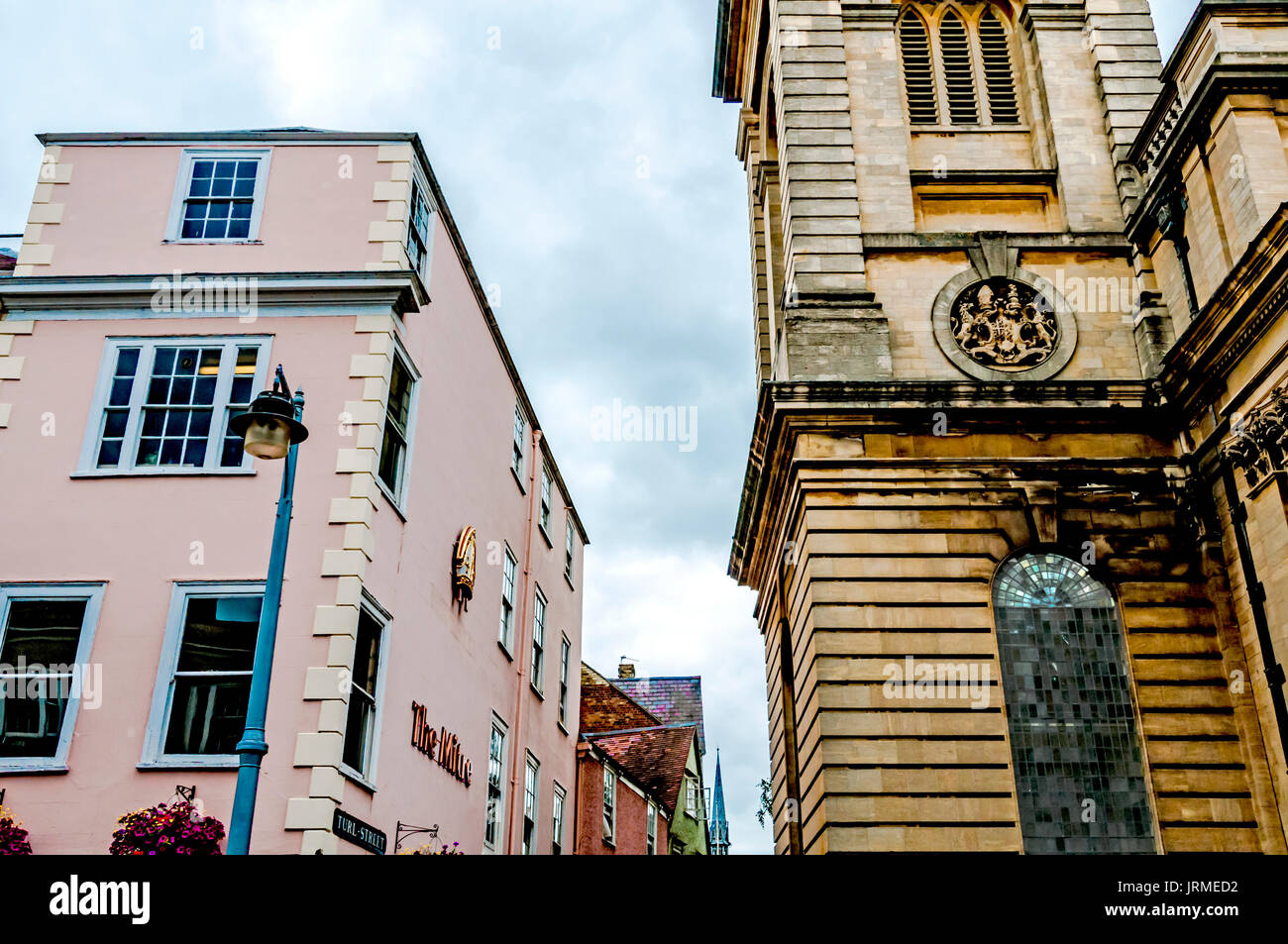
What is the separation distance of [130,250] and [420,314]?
172 inches

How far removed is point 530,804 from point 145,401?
40.9ft

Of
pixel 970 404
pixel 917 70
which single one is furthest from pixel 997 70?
pixel 970 404

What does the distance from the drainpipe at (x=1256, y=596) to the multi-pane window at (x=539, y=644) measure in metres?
14.3

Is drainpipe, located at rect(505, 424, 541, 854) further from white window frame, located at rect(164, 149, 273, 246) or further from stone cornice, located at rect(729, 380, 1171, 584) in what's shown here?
white window frame, located at rect(164, 149, 273, 246)

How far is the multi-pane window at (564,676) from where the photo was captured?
2720 cm

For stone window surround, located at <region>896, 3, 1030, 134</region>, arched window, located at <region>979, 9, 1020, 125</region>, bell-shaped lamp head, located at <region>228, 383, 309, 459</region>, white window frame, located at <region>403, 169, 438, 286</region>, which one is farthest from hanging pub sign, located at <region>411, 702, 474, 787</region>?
arched window, located at <region>979, 9, 1020, 125</region>

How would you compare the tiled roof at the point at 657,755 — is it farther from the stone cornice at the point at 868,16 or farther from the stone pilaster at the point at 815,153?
the stone cornice at the point at 868,16

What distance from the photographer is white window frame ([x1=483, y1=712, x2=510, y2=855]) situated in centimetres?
2009

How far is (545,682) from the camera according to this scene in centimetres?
2572

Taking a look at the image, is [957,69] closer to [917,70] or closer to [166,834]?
[917,70]

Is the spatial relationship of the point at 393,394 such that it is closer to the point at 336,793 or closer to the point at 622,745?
the point at 336,793

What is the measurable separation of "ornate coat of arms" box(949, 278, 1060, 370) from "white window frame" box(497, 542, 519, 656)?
10.1 metres
